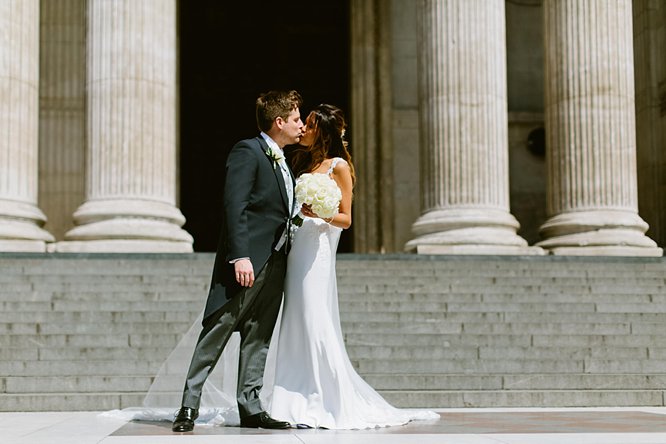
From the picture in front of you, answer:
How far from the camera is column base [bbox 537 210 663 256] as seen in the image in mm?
20422

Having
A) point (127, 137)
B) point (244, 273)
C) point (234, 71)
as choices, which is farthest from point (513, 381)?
point (234, 71)

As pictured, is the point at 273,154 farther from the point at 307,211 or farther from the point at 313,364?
the point at 313,364

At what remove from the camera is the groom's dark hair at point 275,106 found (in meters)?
8.55

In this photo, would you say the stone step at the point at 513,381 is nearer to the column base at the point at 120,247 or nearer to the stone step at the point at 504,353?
the stone step at the point at 504,353

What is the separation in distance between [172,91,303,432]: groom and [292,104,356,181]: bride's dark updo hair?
0.56 ft

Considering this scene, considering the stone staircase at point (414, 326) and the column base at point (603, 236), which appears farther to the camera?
the column base at point (603, 236)

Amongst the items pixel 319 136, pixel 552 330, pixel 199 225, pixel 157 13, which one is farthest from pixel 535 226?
pixel 319 136

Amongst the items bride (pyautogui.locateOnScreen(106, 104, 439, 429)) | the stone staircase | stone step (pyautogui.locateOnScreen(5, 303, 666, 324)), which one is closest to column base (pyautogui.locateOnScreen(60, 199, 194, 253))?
the stone staircase

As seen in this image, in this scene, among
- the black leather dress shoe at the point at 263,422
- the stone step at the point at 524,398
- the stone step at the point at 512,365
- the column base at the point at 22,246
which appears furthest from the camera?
the column base at the point at 22,246

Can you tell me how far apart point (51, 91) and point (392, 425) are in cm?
1924

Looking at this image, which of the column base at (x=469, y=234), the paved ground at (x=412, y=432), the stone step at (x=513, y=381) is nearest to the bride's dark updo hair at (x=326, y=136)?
the paved ground at (x=412, y=432)

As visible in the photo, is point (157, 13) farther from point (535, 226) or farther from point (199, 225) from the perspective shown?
point (535, 226)

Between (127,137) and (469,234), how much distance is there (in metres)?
6.32

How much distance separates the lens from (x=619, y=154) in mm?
20719
